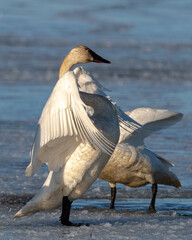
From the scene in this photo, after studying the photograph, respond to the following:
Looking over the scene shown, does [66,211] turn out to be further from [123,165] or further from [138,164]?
[138,164]

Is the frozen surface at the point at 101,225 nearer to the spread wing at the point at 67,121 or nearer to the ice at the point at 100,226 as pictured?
the ice at the point at 100,226

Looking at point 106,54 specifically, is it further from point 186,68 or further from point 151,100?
point 151,100

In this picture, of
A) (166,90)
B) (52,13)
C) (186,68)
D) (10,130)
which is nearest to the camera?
(10,130)

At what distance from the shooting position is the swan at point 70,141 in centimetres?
526

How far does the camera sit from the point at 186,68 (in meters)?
16.2

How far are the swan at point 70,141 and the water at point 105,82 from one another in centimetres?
38

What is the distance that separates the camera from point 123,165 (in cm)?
662

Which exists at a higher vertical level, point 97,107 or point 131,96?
point 97,107

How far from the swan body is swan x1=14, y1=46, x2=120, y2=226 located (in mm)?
10

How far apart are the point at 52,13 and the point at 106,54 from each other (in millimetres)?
11989

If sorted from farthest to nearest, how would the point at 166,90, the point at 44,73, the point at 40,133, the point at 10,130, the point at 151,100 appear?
1. the point at 44,73
2. the point at 166,90
3. the point at 151,100
4. the point at 10,130
5. the point at 40,133

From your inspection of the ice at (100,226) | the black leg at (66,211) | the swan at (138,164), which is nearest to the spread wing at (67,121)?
the black leg at (66,211)

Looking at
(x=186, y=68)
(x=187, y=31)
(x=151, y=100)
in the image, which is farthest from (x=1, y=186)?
(x=187, y=31)

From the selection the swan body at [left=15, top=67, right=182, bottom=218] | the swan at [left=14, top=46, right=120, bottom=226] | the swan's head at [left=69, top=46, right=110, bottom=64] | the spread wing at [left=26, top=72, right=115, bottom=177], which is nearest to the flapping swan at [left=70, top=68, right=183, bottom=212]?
the swan body at [left=15, top=67, right=182, bottom=218]
